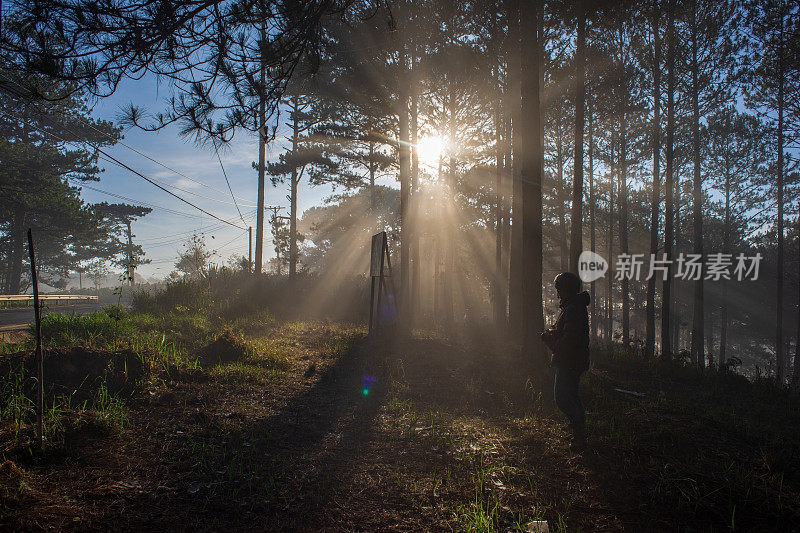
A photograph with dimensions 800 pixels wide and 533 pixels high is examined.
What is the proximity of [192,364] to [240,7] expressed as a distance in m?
5.02

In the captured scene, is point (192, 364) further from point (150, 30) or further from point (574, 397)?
point (574, 397)

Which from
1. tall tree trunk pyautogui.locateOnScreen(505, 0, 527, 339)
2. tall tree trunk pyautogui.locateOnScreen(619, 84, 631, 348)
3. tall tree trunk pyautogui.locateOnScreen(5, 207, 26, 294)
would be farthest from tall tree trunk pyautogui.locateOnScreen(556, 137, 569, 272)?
tall tree trunk pyautogui.locateOnScreen(5, 207, 26, 294)

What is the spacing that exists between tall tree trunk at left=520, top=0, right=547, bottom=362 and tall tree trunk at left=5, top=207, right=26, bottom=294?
33297 millimetres

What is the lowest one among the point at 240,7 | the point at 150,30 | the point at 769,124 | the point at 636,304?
the point at 636,304

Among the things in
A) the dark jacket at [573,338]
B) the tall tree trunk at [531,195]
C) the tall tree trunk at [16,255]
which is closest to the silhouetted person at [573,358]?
the dark jacket at [573,338]

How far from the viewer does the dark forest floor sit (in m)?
2.51

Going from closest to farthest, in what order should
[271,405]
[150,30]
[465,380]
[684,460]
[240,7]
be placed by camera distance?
[684,460], [150,30], [240,7], [271,405], [465,380]

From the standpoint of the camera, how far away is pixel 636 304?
34.0 metres

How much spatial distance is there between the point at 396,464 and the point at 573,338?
2223 millimetres

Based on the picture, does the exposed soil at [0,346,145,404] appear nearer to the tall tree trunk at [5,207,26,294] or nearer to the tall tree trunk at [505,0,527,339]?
the tall tree trunk at [505,0,527,339]

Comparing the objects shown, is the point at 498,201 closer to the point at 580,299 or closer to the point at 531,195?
the point at 531,195

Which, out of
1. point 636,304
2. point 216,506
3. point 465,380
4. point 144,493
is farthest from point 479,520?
point 636,304

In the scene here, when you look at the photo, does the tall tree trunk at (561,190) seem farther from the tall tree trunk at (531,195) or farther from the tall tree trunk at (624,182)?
the tall tree trunk at (531,195)

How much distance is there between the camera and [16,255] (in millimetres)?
29047
